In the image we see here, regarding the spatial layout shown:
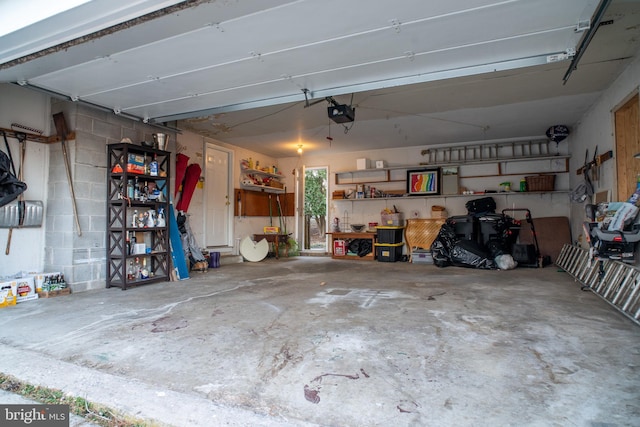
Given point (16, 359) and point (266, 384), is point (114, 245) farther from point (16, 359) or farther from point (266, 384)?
point (266, 384)

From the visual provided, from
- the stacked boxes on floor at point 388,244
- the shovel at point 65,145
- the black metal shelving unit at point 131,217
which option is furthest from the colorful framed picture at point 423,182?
the shovel at point 65,145

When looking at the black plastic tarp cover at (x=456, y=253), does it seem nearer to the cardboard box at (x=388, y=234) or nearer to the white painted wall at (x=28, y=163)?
the cardboard box at (x=388, y=234)

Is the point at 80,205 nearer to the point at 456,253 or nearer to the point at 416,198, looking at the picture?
the point at 456,253

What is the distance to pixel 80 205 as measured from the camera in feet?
14.7

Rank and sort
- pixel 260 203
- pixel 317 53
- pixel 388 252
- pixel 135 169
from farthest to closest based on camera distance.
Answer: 1. pixel 260 203
2. pixel 388 252
3. pixel 135 169
4. pixel 317 53

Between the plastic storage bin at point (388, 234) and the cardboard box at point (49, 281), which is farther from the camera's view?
the plastic storage bin at point (388, 234)

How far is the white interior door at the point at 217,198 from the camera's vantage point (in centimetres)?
713

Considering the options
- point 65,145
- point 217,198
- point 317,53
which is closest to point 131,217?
point 65,145

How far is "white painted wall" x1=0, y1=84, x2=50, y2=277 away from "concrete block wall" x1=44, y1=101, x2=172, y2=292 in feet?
0.28

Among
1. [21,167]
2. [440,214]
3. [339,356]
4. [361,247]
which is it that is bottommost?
[339,356]

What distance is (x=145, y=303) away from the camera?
12.3ft

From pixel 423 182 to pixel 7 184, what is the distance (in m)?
7.27

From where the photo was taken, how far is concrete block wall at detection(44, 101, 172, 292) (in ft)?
14.5

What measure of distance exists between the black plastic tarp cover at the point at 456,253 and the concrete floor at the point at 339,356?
6.83ft
